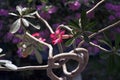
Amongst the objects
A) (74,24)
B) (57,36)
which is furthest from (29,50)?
(74,24)

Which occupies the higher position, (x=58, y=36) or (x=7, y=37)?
(x=7, y=37)

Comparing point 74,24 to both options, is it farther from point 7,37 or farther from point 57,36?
point 7,37

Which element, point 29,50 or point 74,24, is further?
point 29,50

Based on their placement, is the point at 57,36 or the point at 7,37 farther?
the point at 7,37

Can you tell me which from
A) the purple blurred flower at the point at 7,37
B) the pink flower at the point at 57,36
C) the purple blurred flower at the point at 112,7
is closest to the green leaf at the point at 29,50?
the pink flower at the point at 57,36

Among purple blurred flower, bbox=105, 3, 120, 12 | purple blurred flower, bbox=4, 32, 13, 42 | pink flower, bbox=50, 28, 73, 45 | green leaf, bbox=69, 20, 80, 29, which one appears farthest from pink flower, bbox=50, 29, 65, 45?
purple blurred flower, bbox=105, 3, 120, 12

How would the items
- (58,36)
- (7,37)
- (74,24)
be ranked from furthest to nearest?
(7,37) < (58,36) < (74,24)

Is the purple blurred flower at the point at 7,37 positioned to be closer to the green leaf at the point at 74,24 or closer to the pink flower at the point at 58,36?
the pink flower at the point at 58,36

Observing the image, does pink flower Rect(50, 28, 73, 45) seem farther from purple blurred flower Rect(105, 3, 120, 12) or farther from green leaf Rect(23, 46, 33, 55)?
purple blurred flower Rect(105, 3, 120, 12)

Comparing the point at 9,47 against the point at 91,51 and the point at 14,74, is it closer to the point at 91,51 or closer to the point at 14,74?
the point at 14,74

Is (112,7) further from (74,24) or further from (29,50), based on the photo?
(74,24)

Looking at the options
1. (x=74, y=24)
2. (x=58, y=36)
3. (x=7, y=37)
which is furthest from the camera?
(x=7, y=37)

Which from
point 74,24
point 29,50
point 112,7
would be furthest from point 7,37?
point 74,24
